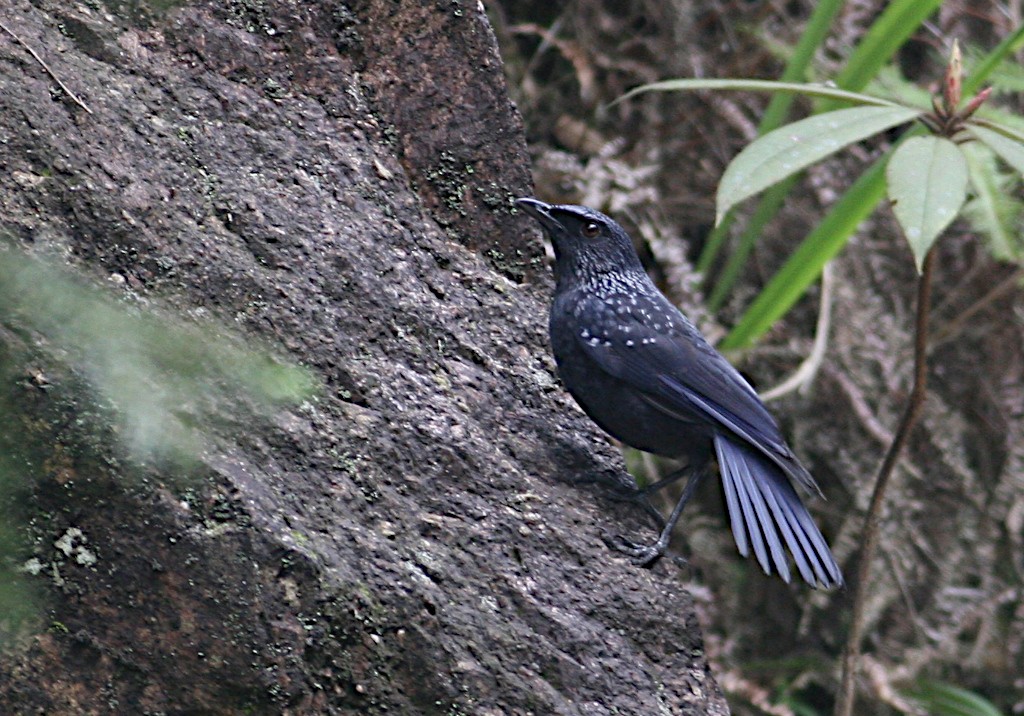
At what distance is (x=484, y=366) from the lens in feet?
9.81

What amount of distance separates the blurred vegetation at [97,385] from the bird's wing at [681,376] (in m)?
1.00

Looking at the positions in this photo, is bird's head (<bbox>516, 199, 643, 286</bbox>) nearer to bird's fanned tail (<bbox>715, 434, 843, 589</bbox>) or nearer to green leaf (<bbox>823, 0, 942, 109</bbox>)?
bird's fanned tail (<bbox>715, 434, 843, 589</bbox>)

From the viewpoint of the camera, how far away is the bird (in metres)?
2.78

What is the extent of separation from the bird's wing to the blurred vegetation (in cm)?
100

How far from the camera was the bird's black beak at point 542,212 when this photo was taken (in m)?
3.17

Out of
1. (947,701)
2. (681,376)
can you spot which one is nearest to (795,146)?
(681,376)

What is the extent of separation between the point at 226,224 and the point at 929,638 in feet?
11.7

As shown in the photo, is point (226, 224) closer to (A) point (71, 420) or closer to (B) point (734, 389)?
(A) point (71, 420)

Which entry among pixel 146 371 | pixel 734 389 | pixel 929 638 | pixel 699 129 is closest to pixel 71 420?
pixel 146 371

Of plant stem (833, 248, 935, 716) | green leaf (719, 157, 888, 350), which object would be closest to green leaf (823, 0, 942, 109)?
green leaf (719, 157, 888, 350)

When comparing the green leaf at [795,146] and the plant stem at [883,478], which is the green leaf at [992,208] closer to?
the plant stem at [883,478]

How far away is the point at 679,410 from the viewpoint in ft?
9.82

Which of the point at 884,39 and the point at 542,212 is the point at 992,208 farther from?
the point at 542,212

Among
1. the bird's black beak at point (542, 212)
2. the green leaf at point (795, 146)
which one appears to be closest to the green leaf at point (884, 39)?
the green leaf at point (795, 146)
